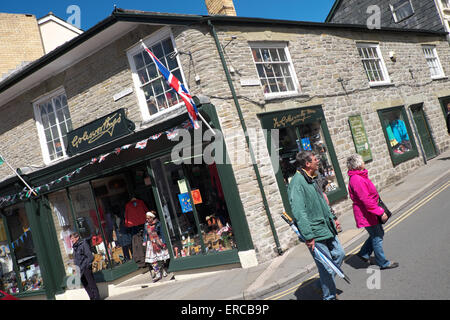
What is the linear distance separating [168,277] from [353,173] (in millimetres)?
5874

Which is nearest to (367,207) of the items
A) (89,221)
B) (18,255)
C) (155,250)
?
(155,250)

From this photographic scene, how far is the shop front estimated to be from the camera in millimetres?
8086

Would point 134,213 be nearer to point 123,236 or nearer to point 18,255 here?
point 123,236

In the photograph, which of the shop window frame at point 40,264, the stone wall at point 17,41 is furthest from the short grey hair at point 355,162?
the stone wall at point 17,41

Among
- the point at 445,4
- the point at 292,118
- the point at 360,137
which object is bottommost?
the point at 360,137

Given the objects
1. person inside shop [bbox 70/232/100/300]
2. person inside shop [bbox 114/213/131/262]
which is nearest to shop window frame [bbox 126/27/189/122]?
person inside shop [bbox 114/213/131/262]

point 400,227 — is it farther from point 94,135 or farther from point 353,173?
point 94,135

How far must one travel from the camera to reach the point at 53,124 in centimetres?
1097

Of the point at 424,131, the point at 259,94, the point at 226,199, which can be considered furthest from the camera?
the point at 424,131

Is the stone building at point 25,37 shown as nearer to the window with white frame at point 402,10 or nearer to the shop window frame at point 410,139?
the shop window frame at point 410,139

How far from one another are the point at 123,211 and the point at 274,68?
6.24 meters

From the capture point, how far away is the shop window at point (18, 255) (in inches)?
448

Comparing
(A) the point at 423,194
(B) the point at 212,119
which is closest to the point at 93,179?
Answer: (B) the point at 212,119

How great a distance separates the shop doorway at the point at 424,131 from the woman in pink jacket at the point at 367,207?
10.0 metres
